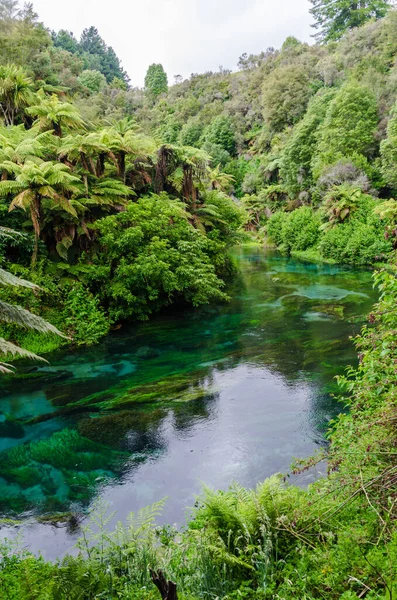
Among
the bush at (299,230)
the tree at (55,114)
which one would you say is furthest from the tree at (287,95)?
the tree at (55,114)

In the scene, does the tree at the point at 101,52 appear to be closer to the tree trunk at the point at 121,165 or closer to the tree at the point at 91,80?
the tree at the point at 91,80

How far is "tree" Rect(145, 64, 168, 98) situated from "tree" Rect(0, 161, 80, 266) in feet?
206

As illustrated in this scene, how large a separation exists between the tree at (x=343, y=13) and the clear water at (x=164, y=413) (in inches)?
1939

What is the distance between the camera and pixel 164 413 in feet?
26.9

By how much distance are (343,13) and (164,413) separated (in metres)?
58.9

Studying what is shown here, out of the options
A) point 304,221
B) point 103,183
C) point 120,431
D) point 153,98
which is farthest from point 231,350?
point 153,98

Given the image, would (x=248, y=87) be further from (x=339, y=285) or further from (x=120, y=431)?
(x=120, y=431)

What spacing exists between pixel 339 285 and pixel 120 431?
14375 millimetres

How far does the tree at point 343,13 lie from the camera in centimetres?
4803

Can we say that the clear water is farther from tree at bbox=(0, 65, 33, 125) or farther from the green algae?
tree at bbox=(0, 65, 33, 125)

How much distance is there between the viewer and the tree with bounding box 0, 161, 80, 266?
10.6 meters

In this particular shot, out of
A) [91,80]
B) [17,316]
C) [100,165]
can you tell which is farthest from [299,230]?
[91,80]

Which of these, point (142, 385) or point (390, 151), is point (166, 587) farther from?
point (390, 151)

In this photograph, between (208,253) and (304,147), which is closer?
(208,253)
